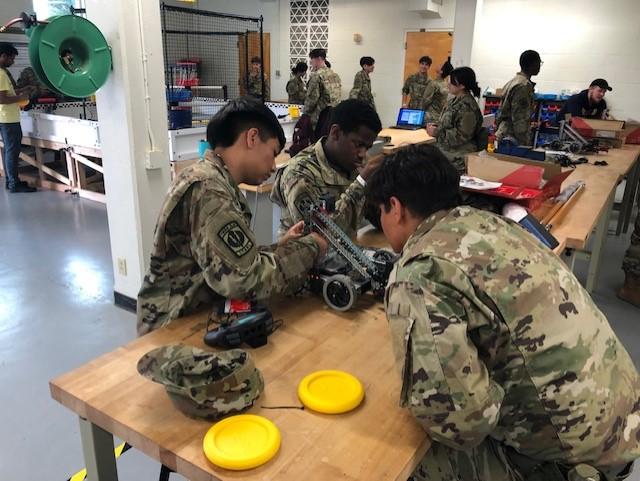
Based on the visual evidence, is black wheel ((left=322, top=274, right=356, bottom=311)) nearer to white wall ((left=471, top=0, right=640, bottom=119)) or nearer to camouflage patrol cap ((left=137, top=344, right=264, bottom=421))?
camouflage patrol cap ((left=137, top=344, right=264, bottom=421))

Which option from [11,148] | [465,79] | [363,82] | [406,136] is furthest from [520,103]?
[11,148]

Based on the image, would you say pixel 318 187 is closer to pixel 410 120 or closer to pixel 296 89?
pixel 410 120

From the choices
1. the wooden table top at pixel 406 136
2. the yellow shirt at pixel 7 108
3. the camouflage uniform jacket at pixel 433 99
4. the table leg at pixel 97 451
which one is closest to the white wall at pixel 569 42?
the camouflage uniform jacket at pixel 433 99

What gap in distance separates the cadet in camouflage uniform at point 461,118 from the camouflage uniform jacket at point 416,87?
13.1ft

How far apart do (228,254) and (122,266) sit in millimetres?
2183

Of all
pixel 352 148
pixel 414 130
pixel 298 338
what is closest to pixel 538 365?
pixel 298 338

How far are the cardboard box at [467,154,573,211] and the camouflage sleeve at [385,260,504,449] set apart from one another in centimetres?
136

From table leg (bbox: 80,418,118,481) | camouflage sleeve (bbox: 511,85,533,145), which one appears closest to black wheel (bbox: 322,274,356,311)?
table leg (bbox: 80,418,118,481)

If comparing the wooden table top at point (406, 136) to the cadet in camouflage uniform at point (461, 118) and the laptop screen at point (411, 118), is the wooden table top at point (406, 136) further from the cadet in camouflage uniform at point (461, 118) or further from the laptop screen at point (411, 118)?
the cadet in camouflage uniform at point (461, 118)

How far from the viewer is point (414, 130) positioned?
616cm

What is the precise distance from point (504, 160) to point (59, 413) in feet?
7.99

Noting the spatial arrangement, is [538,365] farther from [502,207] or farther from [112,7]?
[112,7]

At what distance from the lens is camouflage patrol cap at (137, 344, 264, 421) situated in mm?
1025

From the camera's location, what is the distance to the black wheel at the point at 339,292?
149 cm
